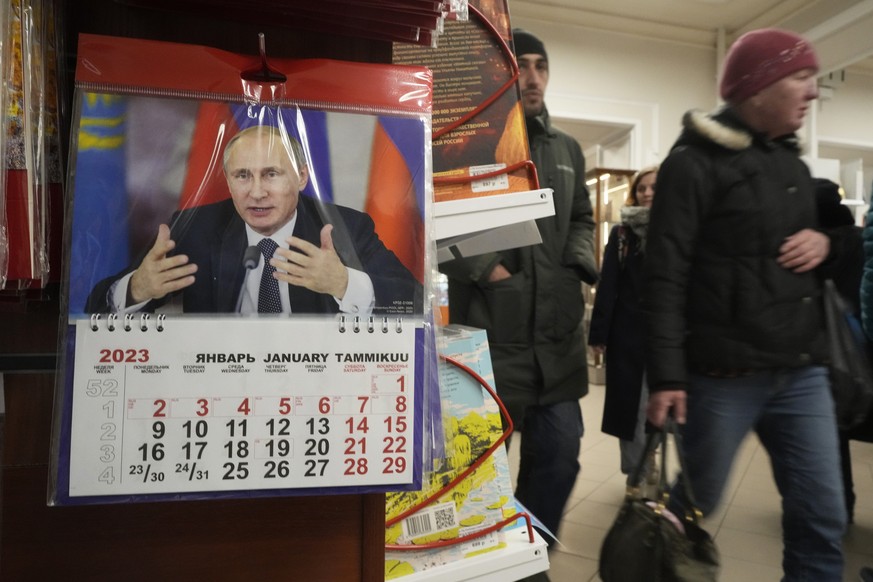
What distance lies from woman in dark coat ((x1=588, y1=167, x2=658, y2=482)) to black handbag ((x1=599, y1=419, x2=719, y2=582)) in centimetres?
123

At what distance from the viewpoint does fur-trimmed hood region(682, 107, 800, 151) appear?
1.45 metres

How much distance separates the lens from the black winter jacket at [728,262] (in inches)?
54.2

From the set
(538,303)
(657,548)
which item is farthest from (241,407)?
(538,303)

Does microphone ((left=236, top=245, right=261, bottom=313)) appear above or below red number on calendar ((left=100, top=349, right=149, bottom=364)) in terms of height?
above

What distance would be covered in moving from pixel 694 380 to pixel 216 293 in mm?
1251

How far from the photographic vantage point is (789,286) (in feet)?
4.56

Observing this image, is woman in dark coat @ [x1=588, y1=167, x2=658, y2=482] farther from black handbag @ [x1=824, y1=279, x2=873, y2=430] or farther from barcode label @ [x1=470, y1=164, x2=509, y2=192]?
barcode label @ [x1=470, y1=164, x2=509, y2=192]

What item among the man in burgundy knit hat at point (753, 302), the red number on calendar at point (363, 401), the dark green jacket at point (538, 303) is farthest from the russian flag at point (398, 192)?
the dark green jacket at point (538, 303)

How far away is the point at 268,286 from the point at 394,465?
0.19 metres

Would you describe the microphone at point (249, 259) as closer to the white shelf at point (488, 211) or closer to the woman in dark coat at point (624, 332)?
the white shelf at point (488, 211)

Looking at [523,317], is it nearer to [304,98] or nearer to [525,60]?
[525,60]

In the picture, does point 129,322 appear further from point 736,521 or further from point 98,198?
point 736,521

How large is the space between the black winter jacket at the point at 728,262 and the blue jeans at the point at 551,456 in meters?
0.42

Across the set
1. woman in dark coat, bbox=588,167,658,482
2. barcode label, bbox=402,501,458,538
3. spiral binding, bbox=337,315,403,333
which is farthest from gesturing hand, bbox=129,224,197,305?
woman in dark coat, bbox=588,167,658,482
